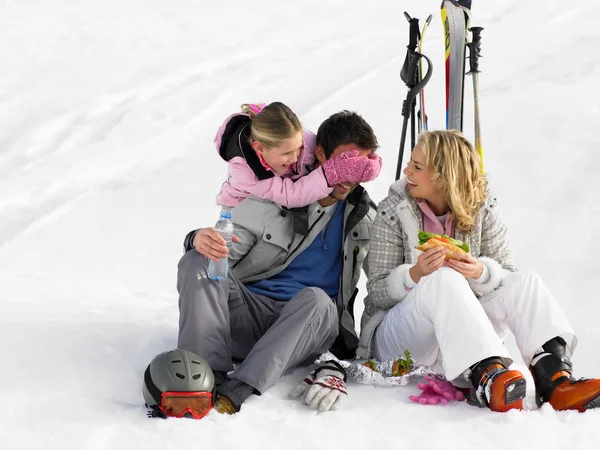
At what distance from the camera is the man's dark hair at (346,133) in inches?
138

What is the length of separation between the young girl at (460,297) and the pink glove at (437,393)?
5 cm

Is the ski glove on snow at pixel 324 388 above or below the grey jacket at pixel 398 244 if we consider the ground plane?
below

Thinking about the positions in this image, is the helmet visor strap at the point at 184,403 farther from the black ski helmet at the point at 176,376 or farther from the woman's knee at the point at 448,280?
the woman's knee at the point at 448,280

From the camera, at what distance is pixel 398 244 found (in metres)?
3.44

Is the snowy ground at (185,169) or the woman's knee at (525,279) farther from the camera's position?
the woman's knee at (525,279)

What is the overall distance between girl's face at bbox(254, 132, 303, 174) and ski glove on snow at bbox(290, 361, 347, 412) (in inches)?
33.0

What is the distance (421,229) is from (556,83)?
16.5 ft

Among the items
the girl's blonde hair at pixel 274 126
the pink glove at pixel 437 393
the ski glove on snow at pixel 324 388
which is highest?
the girl's blonde hair at pixel 274 126

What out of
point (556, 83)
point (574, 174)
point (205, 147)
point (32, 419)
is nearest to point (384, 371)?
point (32, 419)

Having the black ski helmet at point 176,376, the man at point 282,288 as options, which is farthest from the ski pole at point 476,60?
the black ski helmet at point 176,376

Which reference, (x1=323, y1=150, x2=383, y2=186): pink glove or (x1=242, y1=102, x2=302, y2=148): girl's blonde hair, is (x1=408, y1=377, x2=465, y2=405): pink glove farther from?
(x1=242, y1=102, x2=302, y2=148): girl's blonde hair

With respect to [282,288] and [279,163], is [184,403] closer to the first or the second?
[282,288]

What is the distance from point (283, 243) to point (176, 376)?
0.93 meters

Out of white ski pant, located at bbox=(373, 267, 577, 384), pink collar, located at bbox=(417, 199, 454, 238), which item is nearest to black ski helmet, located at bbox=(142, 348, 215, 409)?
white ski pant, located at bbox=(373, 267, 577, 384)
